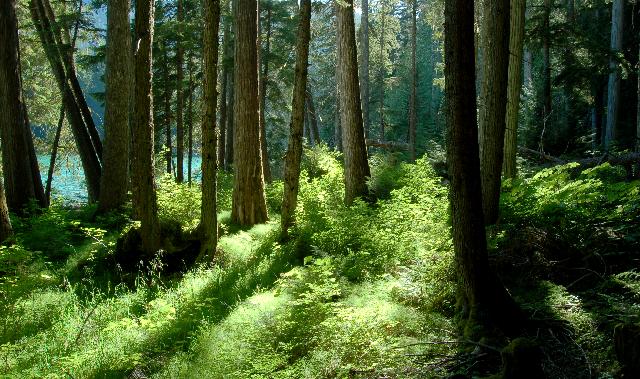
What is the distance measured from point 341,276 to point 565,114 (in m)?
15.3

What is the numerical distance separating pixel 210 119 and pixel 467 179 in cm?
506

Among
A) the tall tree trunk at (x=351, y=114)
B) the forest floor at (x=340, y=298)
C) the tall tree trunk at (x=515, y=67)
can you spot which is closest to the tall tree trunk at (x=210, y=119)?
the forest floor at (x=340, y=298)

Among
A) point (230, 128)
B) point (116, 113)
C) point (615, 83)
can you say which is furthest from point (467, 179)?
point (230, 128)

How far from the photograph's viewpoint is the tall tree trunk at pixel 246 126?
35.0 ft

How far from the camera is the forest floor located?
4.50m

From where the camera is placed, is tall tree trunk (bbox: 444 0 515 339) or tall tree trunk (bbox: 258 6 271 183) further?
tall tree trunk (bbox: 258 6 271 183)

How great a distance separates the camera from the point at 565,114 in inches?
717

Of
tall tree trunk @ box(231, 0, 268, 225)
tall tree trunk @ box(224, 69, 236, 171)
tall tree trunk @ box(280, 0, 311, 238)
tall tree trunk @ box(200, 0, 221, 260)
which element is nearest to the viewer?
tall tree trunk @ box(200, 0, 221, 260)

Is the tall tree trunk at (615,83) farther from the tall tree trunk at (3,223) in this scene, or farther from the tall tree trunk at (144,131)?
the tall tree trunk at (3,223)

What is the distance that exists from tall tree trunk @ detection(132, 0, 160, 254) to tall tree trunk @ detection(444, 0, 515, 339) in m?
5.50

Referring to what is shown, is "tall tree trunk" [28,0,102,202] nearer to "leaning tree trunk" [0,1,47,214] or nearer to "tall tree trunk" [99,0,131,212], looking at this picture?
"leaning tree trunk" [0,1,47,214]

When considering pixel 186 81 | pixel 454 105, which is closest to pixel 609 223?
pixel 454 105

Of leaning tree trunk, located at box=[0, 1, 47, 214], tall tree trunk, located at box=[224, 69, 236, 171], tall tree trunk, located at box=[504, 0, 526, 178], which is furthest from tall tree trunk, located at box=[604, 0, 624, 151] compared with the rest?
leaning tree trunk, located at box=[0, 1, 47, 214]

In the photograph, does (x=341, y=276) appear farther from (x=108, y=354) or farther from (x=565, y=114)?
(x=565, y=114)
